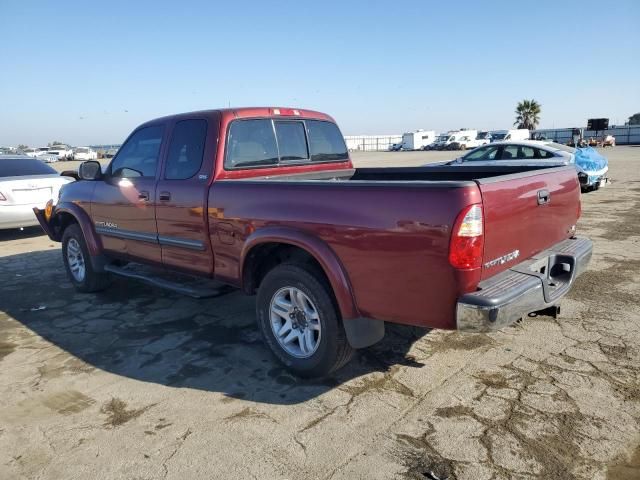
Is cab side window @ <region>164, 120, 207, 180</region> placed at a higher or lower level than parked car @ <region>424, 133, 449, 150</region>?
higher

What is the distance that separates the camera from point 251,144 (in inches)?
174

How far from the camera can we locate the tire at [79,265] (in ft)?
19.0

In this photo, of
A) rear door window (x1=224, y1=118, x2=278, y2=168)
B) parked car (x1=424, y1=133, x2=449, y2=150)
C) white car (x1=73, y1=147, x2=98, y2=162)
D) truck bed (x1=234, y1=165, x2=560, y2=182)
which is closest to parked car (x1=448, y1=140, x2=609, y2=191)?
truck bed (x1=234, y1=165, x2=560, y2=182)

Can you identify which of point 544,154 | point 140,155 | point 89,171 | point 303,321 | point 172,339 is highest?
point 140,155

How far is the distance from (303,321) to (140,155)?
257 cm

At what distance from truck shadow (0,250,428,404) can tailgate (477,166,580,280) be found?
1197 mm

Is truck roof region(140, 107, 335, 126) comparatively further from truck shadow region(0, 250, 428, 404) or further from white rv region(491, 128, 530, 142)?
white rv region(491, 128, 530, 142)

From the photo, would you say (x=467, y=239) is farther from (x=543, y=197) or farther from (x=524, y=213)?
(x=543, y=197)

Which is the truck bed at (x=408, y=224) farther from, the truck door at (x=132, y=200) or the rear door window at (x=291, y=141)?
the truck door at (x=132, y=200)

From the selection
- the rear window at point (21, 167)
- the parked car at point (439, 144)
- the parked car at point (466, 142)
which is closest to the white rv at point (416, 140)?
the parked car at point (439, 144)

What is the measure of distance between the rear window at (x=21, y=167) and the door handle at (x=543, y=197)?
30.7 feet

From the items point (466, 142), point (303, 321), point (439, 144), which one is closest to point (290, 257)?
point (303, 321)

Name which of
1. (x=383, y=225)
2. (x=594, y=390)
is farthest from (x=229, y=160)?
(x=594, y=390)

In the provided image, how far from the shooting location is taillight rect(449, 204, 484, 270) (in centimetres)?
270
